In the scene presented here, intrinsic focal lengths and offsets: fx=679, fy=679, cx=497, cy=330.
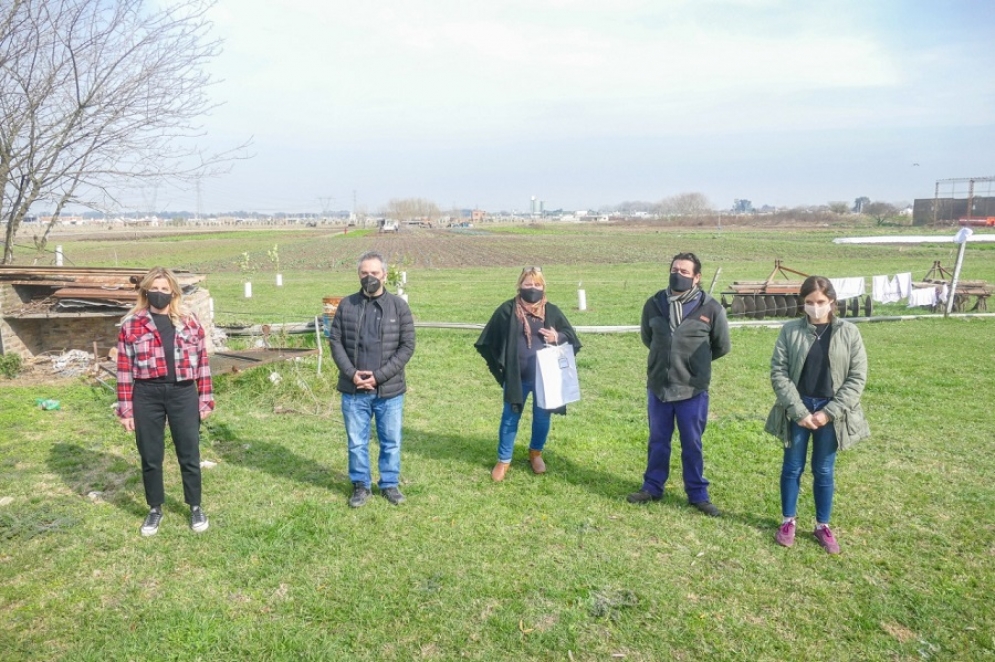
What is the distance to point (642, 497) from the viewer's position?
521cm

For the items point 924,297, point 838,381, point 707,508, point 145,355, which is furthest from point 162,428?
Result: point 924,297

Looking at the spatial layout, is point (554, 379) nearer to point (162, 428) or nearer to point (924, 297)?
point (162, 428)

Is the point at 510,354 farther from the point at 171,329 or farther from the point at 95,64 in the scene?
the point at 95,64

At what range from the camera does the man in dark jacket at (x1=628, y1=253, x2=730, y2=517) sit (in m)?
4.88

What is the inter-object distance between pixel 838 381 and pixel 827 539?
1053mm

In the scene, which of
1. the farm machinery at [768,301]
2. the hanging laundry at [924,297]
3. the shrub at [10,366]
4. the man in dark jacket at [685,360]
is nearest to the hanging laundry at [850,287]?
the farm machinery at [768,301]

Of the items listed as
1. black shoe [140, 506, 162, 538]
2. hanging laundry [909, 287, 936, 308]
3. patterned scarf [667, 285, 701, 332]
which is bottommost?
black shoe [140, 506, 162, 538]

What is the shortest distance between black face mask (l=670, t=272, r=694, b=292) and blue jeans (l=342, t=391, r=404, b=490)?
2198 mm

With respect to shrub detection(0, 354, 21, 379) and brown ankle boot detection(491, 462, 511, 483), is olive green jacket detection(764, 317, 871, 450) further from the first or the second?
shrub detection(0, 354, 21, 379)

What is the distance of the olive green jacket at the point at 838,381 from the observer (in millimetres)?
4305

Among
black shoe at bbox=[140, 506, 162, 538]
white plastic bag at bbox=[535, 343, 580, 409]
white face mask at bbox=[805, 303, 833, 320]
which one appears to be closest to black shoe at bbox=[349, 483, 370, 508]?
black shoe at bbox=[140, 506, 162, 538]

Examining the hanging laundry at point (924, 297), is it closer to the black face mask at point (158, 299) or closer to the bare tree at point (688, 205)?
the black face mask at point (158, 299)

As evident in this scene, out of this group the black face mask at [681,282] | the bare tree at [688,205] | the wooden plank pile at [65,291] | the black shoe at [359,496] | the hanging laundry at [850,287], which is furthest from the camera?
the bare tree at [688,205]

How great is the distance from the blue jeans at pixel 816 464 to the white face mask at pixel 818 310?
55 centimetres
